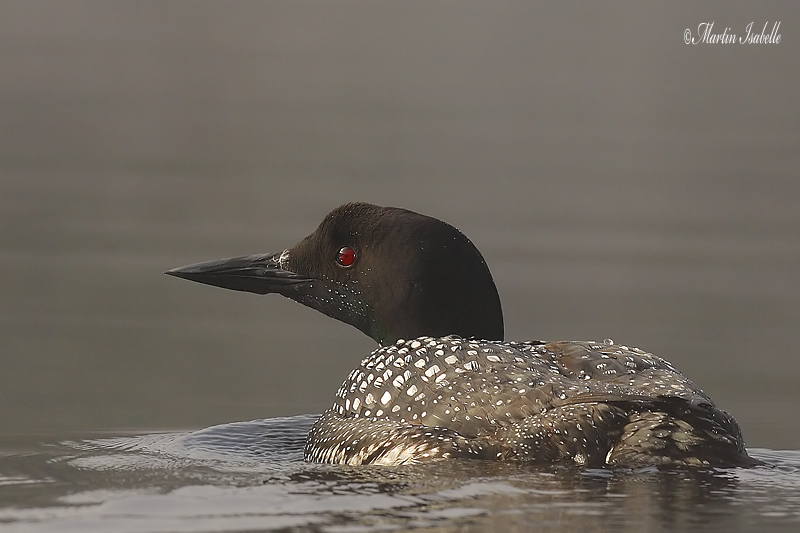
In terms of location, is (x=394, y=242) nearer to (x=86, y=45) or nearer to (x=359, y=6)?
(x=86, y=45)

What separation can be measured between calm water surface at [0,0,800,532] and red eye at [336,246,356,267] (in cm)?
67

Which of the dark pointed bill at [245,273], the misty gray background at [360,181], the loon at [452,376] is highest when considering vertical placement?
the misty gray background at [360,181]

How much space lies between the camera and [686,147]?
1947cm

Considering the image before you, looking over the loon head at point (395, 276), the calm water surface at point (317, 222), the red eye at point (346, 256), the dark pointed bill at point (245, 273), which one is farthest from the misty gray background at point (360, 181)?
the red eye at point (346, 256)

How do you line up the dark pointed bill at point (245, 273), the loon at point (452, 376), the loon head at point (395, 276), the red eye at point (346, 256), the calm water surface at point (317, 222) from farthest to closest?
the dark pointed bill at point (245, 273)
the red eye at point (346, 256)
the loon head at point (395, 276)
the loon at point (452, 376)
the calm water surface at point (317, 222)

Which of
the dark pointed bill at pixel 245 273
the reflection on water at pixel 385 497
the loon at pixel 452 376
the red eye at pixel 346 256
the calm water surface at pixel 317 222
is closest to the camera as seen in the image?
the reflection on water at pixel 385 497

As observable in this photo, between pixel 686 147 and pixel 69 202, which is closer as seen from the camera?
pixel 69 202

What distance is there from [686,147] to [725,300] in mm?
10372

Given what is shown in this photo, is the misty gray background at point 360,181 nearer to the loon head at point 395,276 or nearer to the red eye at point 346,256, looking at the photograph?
the loon head at point 395,276

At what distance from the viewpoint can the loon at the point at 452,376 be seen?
466 cm

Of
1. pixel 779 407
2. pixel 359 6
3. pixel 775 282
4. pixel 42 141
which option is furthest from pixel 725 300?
pixel 359 6

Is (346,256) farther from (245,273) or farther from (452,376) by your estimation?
(452,376)

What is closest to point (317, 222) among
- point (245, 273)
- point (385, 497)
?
point (245, 273)

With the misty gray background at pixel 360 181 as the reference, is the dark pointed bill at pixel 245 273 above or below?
below
